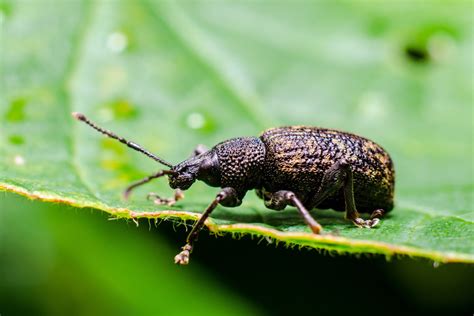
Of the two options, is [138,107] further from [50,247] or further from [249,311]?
[249,311]

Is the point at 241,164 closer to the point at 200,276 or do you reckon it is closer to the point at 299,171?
the point at 299,171

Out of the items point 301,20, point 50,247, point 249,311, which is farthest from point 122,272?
point 301,20

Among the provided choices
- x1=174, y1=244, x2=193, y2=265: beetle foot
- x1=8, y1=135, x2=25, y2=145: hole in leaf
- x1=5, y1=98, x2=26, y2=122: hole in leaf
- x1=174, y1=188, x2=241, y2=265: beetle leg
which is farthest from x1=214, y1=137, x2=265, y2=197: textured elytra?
x1=5, y1=98, x2=26, y2=122: hole in leaf

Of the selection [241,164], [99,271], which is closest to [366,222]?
[241,164]

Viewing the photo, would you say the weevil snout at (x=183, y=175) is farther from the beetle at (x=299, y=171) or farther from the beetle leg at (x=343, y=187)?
the beetle leg at (x=343, y=187)

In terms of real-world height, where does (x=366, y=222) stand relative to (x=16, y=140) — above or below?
below

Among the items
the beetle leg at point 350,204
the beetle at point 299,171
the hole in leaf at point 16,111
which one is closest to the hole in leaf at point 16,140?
the hole in leaf at point 16,111
